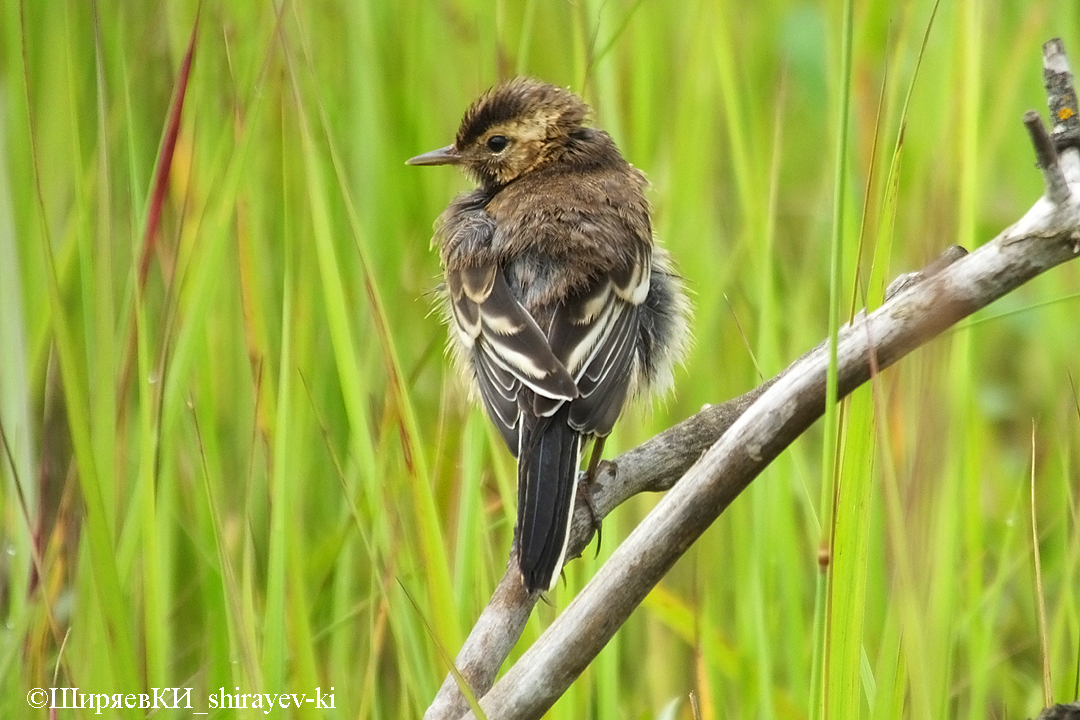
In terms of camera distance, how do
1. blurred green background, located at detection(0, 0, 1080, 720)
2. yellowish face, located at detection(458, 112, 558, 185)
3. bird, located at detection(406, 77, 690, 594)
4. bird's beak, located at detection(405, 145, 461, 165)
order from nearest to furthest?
1. blurred green background, located at detection(0, 0, 1080, 720)
2. bird, located at detection(406, 77, 690, 594)
3. bird's beak, located at detection(405, 145, 461, 165)
4. yellowish face, located at detection(458, 112, 558, 185)

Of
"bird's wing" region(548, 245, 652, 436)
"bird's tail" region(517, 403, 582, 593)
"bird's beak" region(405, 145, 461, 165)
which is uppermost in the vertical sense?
"bird's beak" region(405, 145, 461, 165)

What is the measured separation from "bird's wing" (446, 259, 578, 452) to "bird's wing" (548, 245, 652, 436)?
48 mm

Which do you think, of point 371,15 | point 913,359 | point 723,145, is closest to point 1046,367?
point 723,145

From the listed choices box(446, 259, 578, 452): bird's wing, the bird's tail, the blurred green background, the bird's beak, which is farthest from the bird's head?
the bird's tail

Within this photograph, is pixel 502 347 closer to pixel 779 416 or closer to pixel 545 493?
pixel 545 493

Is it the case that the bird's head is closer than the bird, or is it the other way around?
the bird

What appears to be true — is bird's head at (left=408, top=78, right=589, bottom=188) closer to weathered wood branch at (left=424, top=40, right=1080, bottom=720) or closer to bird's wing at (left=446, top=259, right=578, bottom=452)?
bird's wing at (left=446, top=259, right=578, bottom=452)

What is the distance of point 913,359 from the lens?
8.95 ft

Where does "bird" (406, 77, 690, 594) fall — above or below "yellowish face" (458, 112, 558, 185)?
below

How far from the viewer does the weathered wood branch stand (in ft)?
5.80

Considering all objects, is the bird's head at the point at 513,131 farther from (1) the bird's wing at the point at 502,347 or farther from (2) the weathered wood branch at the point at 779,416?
(2) the weathered wood branch at the point at 779,416

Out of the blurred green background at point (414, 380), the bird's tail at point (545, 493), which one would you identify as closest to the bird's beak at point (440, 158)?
the blurred green background at point (414, 380)

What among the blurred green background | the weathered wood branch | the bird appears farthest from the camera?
the bird

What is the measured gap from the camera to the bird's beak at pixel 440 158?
3.95 m
